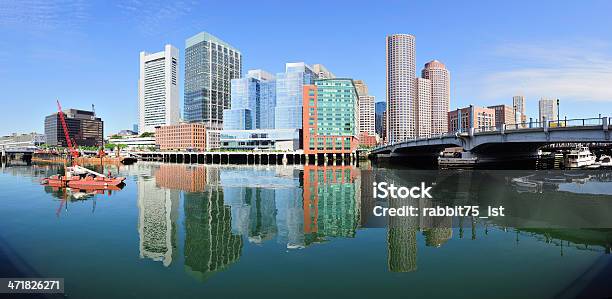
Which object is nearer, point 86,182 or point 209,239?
point 209,239

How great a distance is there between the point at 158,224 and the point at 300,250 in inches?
519

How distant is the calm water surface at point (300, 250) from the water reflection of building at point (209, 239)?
0.08 meters

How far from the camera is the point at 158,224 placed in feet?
89.8

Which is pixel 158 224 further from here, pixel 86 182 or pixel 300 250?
pixel 86 182

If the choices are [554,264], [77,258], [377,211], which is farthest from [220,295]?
[377,211]

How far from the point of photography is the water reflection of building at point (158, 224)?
65.7ft

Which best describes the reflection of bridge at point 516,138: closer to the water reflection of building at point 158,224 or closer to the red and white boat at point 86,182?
the water reflection of building at point 158,224

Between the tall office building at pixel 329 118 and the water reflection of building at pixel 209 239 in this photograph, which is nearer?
the water reflection of building at pixel 209 239

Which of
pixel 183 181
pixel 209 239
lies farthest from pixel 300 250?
pixel 183 181

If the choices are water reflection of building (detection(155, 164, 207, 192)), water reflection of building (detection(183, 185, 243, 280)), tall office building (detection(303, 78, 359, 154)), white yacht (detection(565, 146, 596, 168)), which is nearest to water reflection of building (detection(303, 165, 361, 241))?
water reflection of building (detection(183, 185, 243, 280))

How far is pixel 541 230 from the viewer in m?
23.6

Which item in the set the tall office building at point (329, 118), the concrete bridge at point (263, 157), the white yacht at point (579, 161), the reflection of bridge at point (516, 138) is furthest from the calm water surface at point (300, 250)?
the tall office building at point (329, 118)

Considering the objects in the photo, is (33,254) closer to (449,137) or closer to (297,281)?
(297,281)

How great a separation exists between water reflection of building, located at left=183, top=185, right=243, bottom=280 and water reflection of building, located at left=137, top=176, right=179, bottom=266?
→ 98 cm
